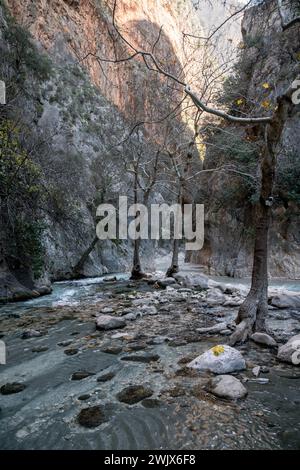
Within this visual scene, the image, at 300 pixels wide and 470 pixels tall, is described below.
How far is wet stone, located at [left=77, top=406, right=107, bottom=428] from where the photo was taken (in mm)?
2863

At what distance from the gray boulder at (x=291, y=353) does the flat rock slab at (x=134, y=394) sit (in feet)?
6.04

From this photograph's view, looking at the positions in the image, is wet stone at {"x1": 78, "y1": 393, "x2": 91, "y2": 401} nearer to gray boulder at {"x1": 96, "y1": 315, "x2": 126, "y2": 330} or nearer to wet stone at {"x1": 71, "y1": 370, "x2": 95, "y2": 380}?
wet stone at {"x1": 71, "y1": 370, "x2": 95, "y2": 380}

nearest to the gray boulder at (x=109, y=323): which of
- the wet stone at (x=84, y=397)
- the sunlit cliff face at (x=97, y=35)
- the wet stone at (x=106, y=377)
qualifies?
the wet stone at (x=106, y=377)

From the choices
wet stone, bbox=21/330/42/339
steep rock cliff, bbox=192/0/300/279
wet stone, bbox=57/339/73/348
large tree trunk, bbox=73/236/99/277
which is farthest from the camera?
large tree trunk, bbox=73/236/99/277

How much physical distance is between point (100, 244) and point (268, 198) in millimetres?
14823

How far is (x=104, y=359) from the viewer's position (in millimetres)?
4469

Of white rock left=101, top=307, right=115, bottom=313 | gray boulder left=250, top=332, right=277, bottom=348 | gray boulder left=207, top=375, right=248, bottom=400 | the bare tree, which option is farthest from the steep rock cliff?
gray boulder left=207, top=375, right=248, bottom=400

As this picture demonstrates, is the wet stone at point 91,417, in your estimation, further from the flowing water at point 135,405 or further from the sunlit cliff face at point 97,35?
the sunlit cliff face at point 97,35

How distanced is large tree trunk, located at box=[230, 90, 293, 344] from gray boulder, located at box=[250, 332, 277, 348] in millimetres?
115

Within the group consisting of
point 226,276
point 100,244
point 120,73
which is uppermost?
point 120,73
